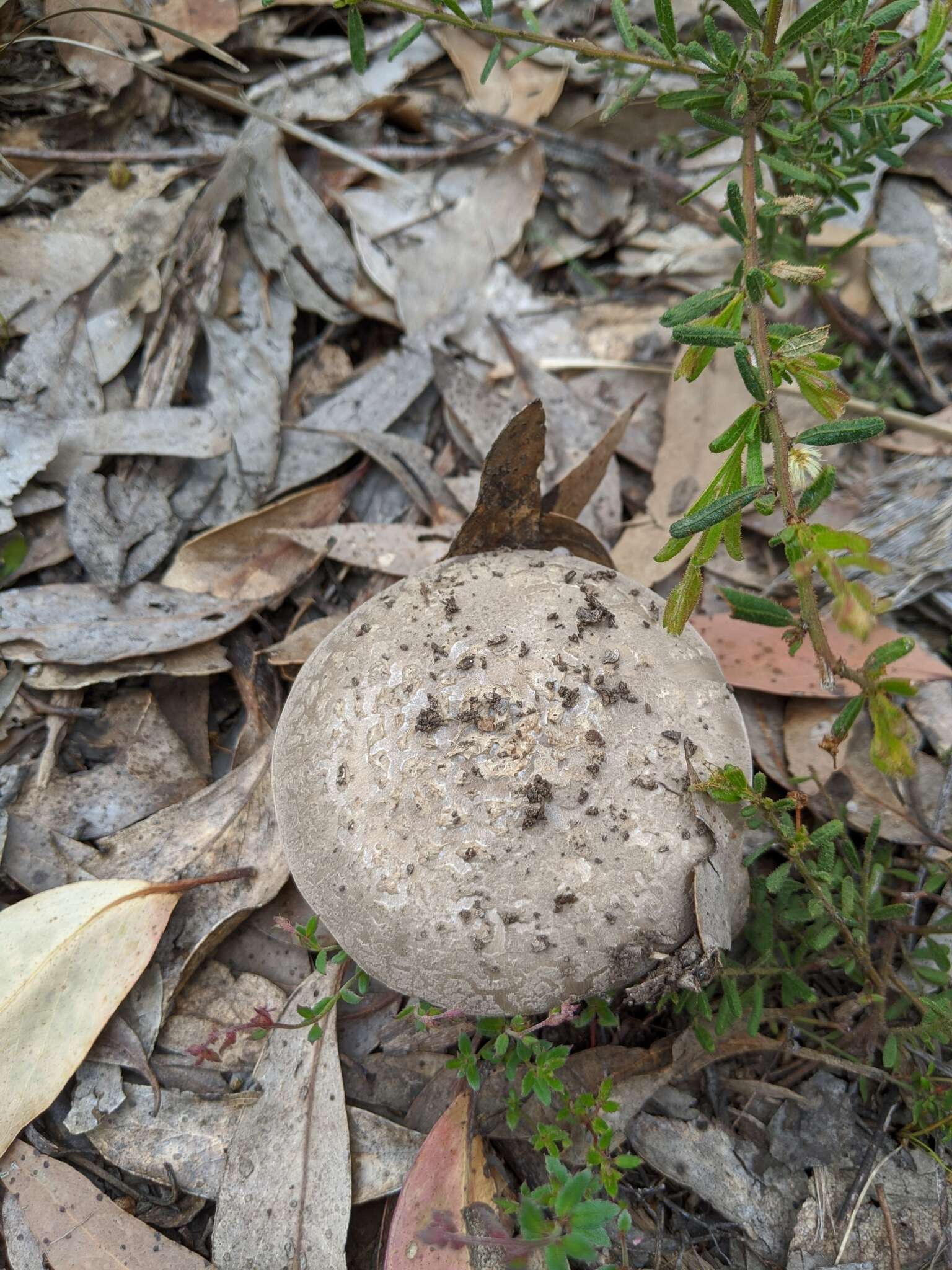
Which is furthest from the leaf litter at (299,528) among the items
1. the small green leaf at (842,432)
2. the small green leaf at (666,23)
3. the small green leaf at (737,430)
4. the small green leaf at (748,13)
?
the small green leaf at (748,13)

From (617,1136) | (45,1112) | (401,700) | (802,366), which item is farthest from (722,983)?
(45,1112)

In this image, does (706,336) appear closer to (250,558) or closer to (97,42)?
(250,558)

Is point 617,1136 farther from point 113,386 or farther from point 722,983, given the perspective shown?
point 113,386

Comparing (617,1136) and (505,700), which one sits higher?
(505,700)

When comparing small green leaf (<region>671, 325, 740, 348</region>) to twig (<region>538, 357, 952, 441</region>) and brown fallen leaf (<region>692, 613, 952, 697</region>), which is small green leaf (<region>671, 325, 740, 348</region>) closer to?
brown fallen leaf (<region>692, 613, 952, 697</region>)

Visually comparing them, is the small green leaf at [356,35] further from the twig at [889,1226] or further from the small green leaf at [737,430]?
the twig at [889,1226]

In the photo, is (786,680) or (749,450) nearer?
(749,450)

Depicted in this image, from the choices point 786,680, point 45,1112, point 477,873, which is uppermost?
point 477,873
